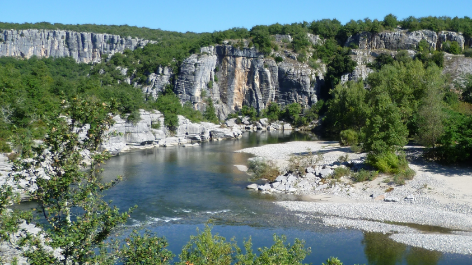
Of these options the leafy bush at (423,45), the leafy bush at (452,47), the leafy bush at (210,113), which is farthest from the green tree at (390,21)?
the leafy bush at (210,113)

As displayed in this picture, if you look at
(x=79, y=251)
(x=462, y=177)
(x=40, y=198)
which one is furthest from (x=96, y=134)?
(x=462, y=177)

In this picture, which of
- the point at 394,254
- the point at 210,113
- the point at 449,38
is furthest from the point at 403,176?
the point at 449,38

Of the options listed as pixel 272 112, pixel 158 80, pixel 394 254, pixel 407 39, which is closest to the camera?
pixel 394 254

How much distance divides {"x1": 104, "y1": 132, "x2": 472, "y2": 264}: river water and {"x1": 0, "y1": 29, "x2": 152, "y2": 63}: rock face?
7142cm

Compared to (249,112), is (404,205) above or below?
Answer: below

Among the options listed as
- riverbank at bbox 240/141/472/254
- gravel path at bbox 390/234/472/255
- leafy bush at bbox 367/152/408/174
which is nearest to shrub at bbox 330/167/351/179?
riverbank at bbox 240/141/472/254

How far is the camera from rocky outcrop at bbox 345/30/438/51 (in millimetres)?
76938

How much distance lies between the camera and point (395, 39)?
7875 centimetres

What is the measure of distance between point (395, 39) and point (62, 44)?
7685 centimetres

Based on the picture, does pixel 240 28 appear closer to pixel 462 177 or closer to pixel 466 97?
pixel 466 97

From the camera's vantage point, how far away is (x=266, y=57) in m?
84.4

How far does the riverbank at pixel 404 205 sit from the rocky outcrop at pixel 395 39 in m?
52.2

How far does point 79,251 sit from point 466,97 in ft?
177

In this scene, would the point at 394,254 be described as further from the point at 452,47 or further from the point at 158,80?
the point at 158,80
